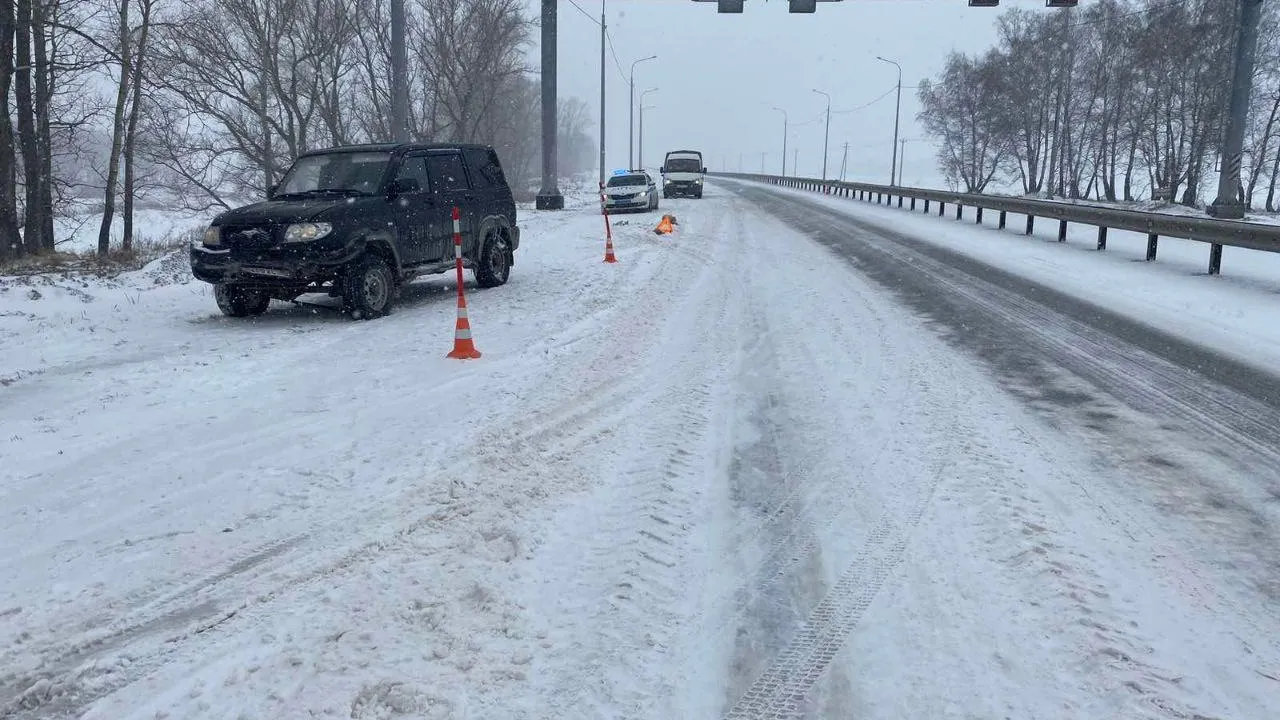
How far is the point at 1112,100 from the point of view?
57.2m

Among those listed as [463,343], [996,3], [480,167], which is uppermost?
[996,3]

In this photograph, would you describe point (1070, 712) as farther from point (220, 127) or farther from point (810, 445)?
point (220, 127)

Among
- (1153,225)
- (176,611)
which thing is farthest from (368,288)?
(1153,225)

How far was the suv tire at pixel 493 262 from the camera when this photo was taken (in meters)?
12.5

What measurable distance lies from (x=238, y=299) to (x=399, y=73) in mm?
10822

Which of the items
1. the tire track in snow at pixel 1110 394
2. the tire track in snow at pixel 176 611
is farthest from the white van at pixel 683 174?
the tire track in snow at pixel 176 611

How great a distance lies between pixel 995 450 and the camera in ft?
17.0

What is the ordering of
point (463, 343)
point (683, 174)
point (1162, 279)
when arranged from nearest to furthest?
point (463, 343) → point (1162, 279) → point (683, 174)

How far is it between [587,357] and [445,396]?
5.35ft

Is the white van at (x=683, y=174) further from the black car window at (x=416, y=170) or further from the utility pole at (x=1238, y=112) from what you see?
the black car window at (x=416, y=170)

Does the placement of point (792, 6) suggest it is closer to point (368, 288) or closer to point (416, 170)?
point (416, 170)

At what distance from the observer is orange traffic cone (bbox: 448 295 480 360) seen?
7.80 meters

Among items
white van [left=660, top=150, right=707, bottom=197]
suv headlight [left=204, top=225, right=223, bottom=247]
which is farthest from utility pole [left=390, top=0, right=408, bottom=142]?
Result: white van [left=660, top=150, right=707, bottom=197]

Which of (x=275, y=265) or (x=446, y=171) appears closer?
(x=275, y=265)
